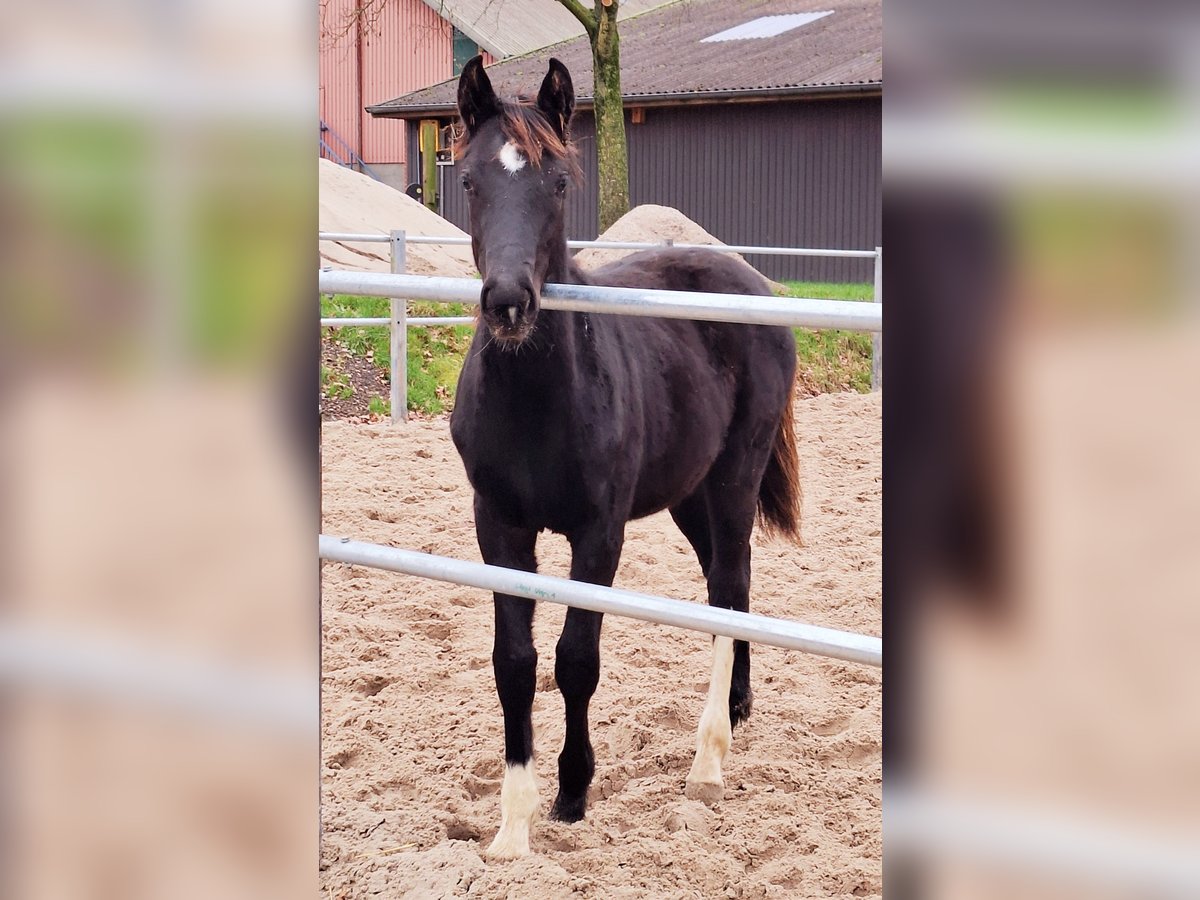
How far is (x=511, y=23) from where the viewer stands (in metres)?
24.7

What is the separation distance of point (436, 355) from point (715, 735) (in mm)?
6395

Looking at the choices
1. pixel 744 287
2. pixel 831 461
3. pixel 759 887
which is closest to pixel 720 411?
pixel 744 287

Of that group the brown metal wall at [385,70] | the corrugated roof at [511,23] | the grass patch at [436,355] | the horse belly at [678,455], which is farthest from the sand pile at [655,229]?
the brown metal wall at [385,70]

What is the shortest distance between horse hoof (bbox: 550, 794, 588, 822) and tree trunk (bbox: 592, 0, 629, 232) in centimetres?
1106

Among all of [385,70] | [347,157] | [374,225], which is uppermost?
[385,70]

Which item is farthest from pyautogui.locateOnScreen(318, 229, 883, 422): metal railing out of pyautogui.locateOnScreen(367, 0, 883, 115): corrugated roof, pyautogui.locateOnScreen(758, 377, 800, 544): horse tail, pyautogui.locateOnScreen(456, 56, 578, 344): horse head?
pyautogui.locateOnScreen(367, 0, 883, 115): corrugated roof

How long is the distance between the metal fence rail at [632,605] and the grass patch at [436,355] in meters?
6.20

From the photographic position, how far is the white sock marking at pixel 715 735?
3.05 meters

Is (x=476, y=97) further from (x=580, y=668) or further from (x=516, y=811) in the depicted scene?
(x=516, y=811)

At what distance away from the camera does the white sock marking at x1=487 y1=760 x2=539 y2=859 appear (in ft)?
8.91

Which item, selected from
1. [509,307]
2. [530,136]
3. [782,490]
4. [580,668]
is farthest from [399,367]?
[509,307]
